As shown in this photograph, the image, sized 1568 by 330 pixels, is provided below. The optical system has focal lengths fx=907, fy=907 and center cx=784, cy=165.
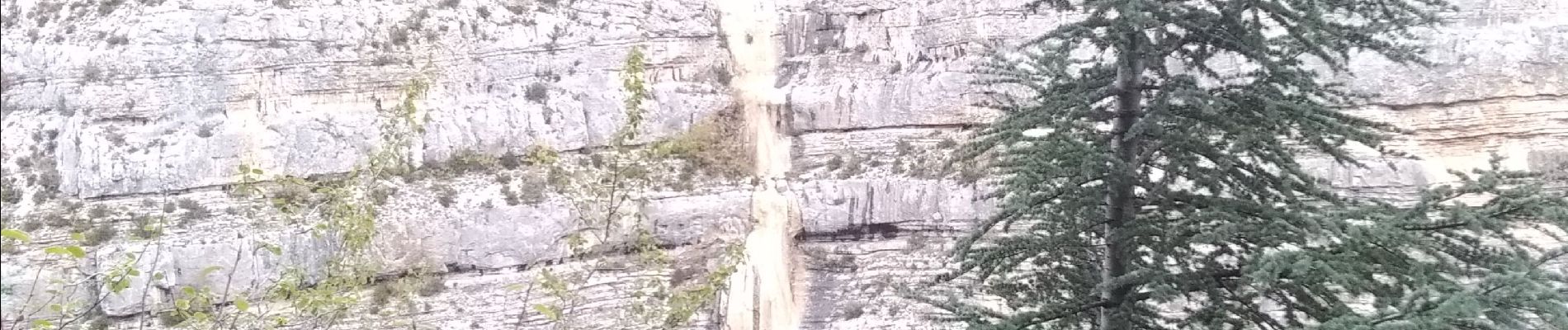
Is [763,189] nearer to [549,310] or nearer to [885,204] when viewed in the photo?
[885,204]

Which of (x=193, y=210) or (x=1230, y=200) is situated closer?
(x=1230, y=200)

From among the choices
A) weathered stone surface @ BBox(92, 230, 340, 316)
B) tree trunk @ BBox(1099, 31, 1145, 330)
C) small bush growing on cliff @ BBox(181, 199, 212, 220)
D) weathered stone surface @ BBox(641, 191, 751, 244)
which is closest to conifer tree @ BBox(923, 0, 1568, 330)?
tree trunk @ BBox(1099, 31, 1145, 330)

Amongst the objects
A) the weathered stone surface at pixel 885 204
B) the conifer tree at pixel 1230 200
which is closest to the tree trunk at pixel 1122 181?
the conifer tree at pixel 1230 200

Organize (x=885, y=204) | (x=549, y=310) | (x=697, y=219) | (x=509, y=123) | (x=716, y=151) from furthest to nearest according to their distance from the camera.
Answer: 1. (x=509, y=123)
2. (x=716, y=151)
3. (x=697, y=219)
4. (x=885, y=204)
5. (x=549, y=310)

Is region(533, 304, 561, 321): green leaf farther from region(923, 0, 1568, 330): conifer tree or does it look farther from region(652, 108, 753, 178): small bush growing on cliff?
region(652, 108, 753, 178): small bush growing on cliff

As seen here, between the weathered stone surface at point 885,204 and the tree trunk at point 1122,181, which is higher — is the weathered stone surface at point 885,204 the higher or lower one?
the lower one

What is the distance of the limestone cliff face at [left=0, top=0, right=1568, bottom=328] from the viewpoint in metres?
10.4

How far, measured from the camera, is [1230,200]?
12.6 ft

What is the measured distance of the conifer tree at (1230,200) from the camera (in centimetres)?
334

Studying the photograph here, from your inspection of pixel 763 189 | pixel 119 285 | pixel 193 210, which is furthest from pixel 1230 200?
pixel 193 210

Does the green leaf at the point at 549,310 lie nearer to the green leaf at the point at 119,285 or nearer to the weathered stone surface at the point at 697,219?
the green leaf at the point at 119,285

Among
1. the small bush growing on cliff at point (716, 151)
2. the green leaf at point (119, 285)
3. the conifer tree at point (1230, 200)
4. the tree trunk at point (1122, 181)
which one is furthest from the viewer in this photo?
the small bush growing on cliff at point (716, 151)

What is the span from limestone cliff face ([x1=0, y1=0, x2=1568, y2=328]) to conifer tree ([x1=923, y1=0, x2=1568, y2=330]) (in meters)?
5.96

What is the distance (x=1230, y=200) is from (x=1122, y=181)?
18.0 inches
